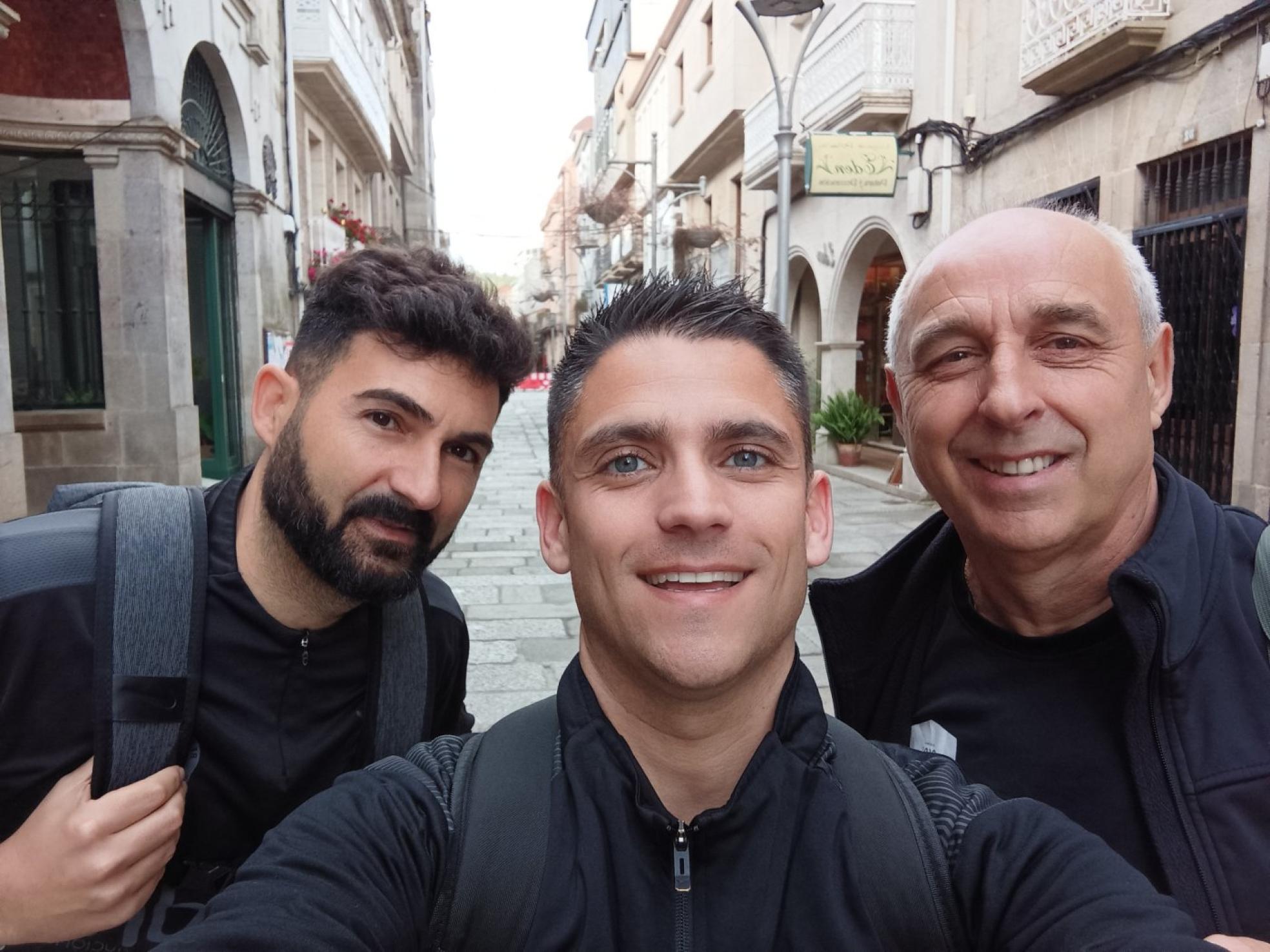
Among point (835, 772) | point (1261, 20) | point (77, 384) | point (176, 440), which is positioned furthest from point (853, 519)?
point (835, 772)

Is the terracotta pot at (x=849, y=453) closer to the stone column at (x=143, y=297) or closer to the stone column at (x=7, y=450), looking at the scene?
the stone column at (x=143, y=297)

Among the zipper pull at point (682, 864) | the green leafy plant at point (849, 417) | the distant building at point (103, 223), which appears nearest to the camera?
the zipper pull at point (682, 864)

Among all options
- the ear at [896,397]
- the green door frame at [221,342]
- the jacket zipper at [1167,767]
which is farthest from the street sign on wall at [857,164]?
the jacket zipper at [1167,767]

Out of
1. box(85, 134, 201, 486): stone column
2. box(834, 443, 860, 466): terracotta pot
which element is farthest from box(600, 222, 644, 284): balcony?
box(85, 134, 201, 486): stone column

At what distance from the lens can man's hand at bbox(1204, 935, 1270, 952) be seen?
126cm

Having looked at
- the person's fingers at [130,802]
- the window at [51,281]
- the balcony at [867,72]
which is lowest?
the person's fingers at [130,802]

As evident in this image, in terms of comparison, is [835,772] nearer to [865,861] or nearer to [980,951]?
[865,861]

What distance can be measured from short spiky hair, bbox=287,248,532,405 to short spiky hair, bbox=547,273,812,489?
0.47 meters

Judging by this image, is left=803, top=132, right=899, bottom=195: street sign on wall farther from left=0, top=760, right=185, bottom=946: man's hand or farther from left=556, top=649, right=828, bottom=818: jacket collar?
left=0, top=760, right=185, bottom=946: man's hand

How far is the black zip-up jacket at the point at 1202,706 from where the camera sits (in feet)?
4.66

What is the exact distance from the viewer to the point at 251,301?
11727 millimetres

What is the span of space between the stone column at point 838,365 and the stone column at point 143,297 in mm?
9053

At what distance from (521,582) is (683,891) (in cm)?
586

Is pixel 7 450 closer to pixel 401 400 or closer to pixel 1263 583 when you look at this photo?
pixel 401 400
